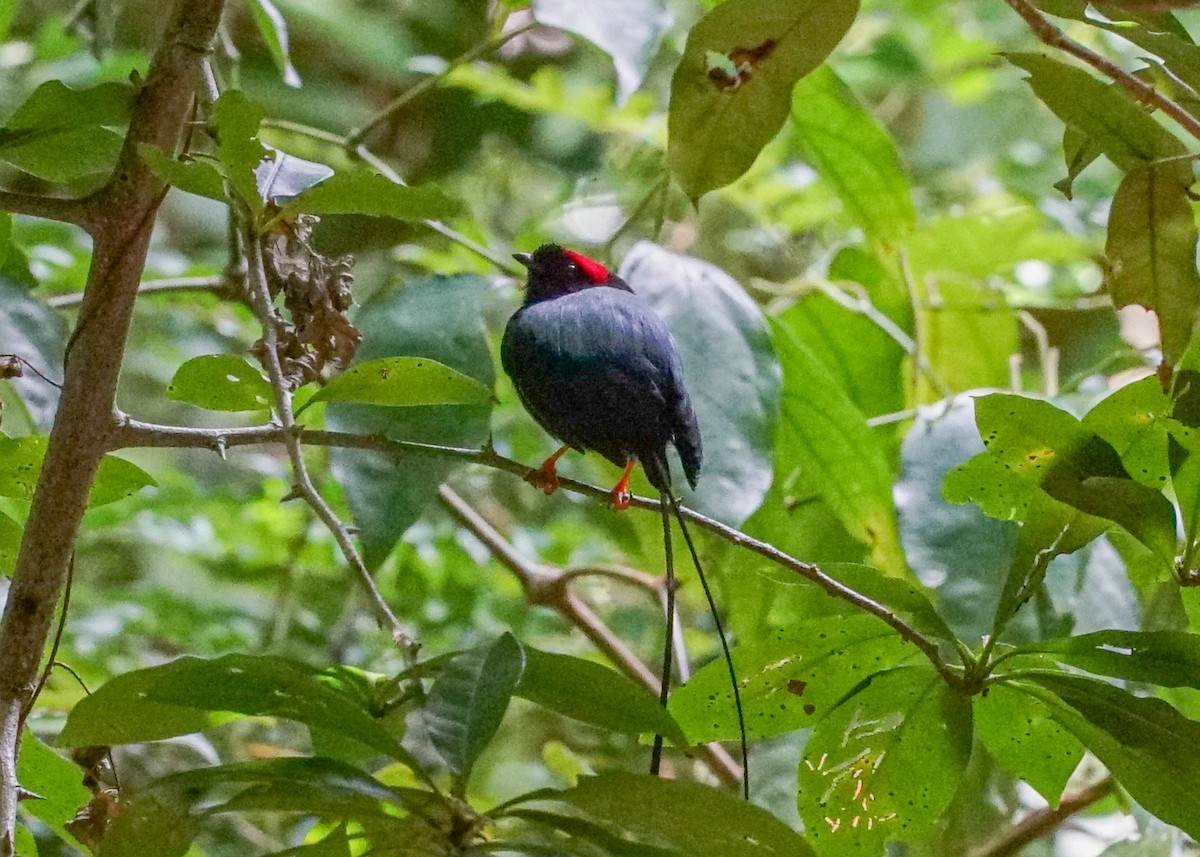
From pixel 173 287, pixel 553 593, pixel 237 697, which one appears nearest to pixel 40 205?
pixel 237 697

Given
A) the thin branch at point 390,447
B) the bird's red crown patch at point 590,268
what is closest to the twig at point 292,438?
the thin branch at point 390,447

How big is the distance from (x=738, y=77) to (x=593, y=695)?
24.4 inches

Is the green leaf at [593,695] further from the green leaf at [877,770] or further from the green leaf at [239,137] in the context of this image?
the green leaf at [239,137]

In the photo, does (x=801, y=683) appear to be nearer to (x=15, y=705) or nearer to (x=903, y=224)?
(x=15, y=705)

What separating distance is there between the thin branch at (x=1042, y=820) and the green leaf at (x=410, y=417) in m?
Answer: 0.83

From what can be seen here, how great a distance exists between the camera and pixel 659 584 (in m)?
1.85

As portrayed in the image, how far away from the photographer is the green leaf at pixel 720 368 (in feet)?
4.18

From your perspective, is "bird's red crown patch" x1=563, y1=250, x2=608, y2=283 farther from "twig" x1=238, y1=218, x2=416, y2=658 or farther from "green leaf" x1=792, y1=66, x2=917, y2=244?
"twig" x1=238, y1=218, x2=416, y2=658

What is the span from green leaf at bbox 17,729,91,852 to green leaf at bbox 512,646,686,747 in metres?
0.43

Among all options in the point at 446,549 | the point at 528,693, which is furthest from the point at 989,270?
the point at 528,693

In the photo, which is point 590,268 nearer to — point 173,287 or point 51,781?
point 173,287

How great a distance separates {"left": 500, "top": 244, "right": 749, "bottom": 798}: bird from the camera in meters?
1.24

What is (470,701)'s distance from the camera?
2.72ft

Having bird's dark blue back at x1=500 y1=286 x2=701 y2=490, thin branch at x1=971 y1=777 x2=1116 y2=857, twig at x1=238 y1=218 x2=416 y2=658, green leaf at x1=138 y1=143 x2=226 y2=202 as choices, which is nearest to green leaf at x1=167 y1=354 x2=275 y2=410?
twig at x1=238 y1=218 x2=416 y2=658
